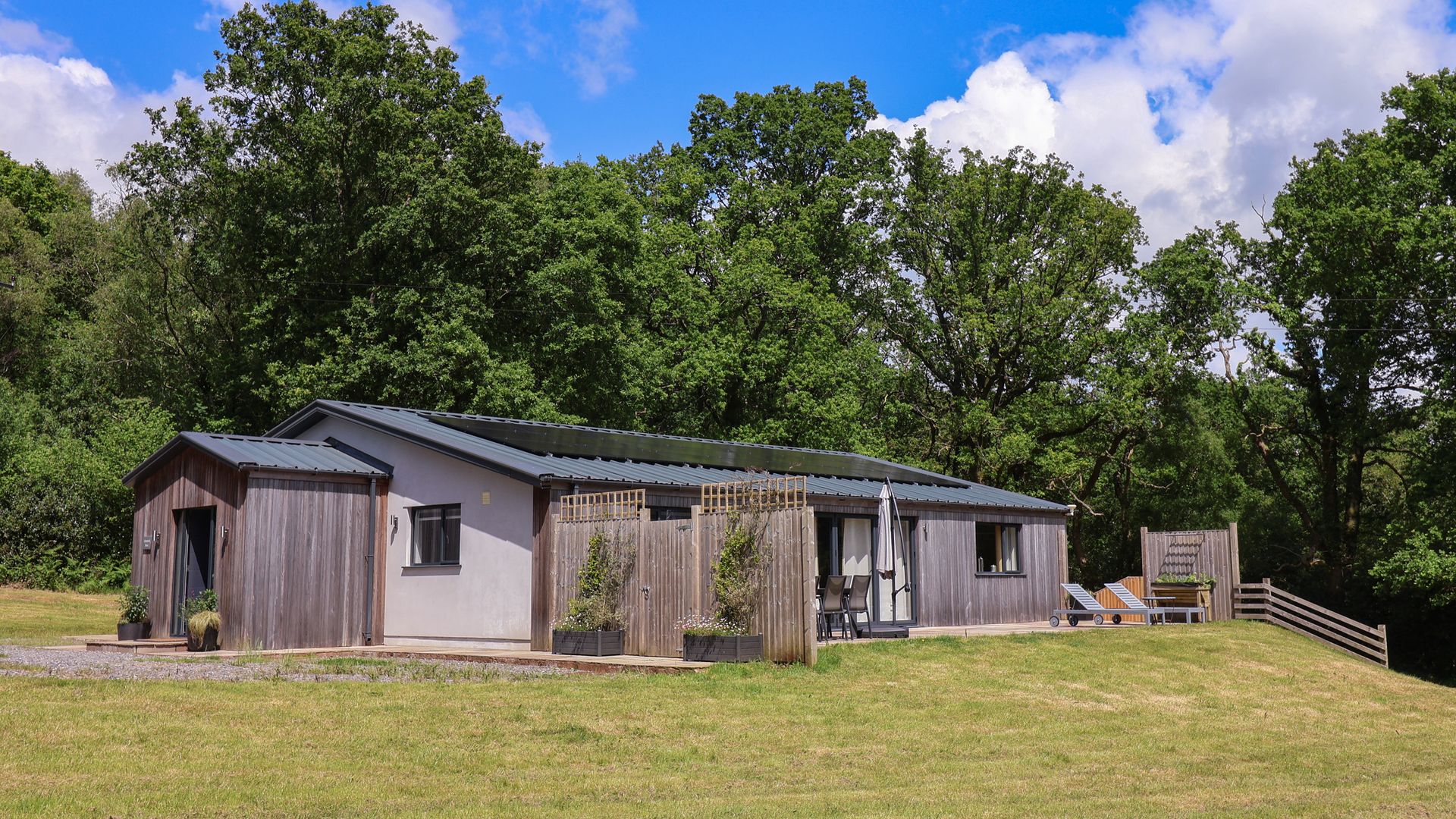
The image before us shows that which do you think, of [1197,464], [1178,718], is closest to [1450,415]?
[1197,464]

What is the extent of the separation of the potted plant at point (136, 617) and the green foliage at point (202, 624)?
5.08 feet

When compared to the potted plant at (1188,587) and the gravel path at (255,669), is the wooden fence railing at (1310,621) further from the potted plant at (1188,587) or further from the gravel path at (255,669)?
the gravel path at (255,669)

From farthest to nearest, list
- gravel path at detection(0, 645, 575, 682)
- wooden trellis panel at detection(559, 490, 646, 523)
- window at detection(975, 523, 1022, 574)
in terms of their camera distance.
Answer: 1. window at detection(975, 523, 1022, 574)
2. wooden trellis panel at detection(559, 490, 646, 523)
3. gravel path at detection(0, 645, 575, 682)

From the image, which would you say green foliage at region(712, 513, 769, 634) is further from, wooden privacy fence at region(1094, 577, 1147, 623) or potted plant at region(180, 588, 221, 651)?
wooden privacy fence at region(1094, 577, 1147, 623)

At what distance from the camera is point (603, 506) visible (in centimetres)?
1524

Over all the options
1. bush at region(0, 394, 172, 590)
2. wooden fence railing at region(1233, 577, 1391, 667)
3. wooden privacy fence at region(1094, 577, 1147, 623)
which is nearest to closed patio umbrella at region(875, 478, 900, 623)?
wooden privacy fence at region(1094, 577, 1147, 623)

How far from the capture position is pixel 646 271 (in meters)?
34.2

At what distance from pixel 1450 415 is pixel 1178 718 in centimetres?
2061

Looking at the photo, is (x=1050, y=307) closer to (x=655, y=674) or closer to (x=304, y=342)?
(x=304, y=342)

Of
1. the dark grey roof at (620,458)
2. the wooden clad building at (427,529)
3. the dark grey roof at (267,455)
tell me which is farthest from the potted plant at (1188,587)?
the dark grey roof at (267,455)

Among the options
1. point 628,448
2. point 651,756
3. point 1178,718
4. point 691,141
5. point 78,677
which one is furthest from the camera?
point 691,141

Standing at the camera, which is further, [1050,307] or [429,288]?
[1050,307]

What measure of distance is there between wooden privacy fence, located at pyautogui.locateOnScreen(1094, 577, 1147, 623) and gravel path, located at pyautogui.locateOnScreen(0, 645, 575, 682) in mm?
12793

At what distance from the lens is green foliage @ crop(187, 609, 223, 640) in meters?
16.6
